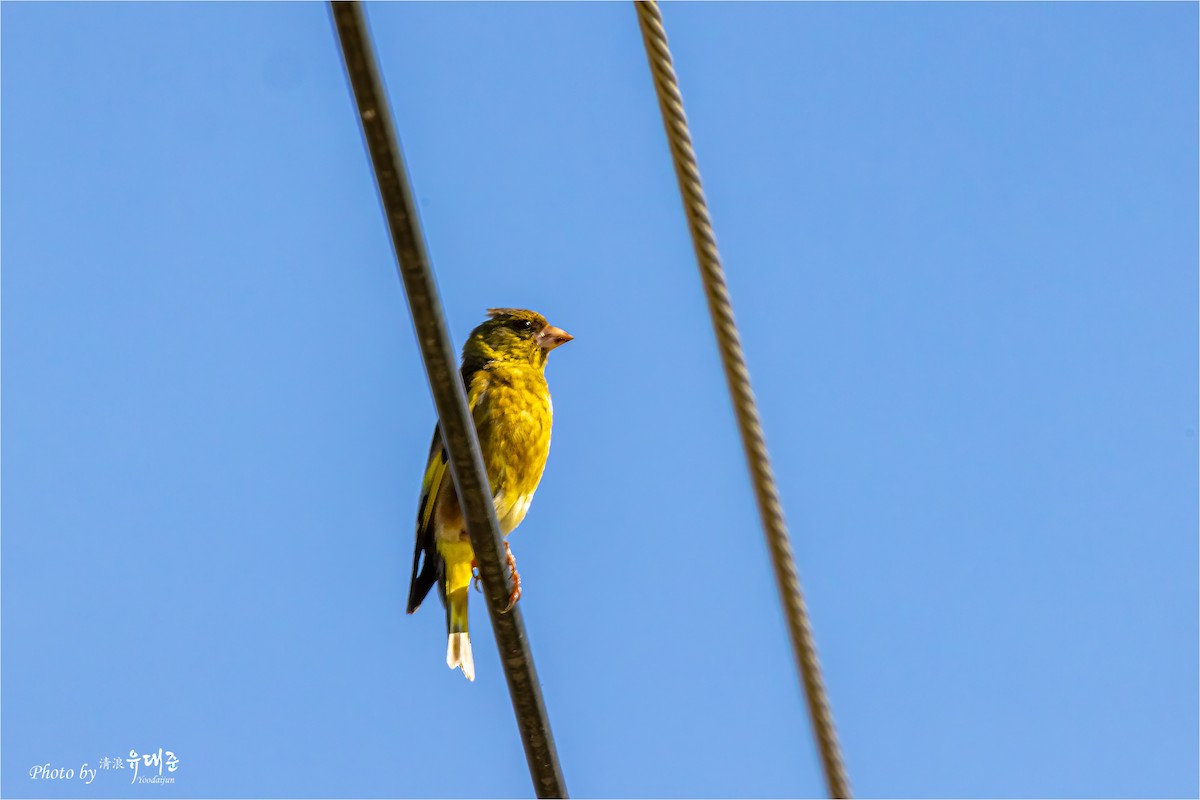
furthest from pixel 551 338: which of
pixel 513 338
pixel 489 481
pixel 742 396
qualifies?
pixel 742 396

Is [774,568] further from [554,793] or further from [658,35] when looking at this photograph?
[658,35]

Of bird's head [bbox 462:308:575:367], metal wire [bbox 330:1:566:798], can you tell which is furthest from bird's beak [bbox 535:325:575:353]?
metal wire [bbox 330:1:566:798]

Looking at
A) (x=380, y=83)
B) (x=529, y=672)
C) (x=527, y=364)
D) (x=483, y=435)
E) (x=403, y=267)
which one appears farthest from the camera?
(x=527, y=364)

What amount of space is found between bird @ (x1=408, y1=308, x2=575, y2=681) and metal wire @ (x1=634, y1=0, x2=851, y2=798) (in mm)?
2465

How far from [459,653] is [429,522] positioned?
0.62 meters

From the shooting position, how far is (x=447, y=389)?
2605 millimetres

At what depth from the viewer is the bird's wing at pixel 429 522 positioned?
5230 mm

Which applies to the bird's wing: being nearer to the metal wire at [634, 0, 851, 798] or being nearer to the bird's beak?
the bird's beak

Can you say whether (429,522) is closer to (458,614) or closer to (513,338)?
(458,614)

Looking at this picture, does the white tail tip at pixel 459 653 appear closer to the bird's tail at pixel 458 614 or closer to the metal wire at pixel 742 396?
the bird's tail at pixel 458 614

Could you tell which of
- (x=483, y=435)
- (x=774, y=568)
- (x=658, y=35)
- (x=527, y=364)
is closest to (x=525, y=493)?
(x=483, y=435)

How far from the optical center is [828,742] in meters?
2.79

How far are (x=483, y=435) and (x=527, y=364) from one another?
645mm

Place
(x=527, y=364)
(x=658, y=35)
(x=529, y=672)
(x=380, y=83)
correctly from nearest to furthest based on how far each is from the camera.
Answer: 1. (x=380, y=83)
2. (x=658, y=35)
3. (x=529, y=672)
4. (x=527, y=364)
